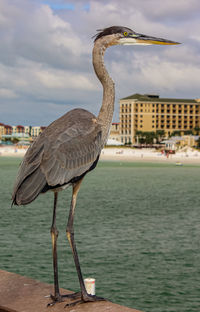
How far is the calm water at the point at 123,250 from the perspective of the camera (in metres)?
14.2

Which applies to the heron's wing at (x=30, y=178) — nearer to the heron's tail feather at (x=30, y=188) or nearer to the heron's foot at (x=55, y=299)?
the heron's tail feather at (x=30, y=188)

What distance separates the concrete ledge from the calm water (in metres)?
8.33

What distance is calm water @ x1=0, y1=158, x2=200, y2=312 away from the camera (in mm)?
14172

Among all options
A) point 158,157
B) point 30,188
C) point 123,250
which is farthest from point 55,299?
point 158,157

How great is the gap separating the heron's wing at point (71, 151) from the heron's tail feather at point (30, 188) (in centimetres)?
7

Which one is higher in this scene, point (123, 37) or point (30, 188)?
point (123, 37)

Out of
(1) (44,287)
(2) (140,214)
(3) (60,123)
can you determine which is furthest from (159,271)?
(2) (140,214)

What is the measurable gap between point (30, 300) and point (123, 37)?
10.3 ft

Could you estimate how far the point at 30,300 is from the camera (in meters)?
4.89

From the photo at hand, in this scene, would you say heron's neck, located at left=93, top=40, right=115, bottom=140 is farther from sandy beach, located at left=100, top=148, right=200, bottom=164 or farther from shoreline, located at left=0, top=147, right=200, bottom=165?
sandy beach, located at left=100, top=148, right=200, bottom=164

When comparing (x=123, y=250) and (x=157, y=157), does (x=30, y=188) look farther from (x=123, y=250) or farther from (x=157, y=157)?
(x=157, y=157)

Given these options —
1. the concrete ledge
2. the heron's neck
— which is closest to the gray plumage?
the heron's neck

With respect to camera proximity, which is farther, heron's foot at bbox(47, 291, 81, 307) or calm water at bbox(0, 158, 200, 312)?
calm water at bbox(0, 158, 200, 312)

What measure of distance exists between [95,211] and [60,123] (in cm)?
2702
